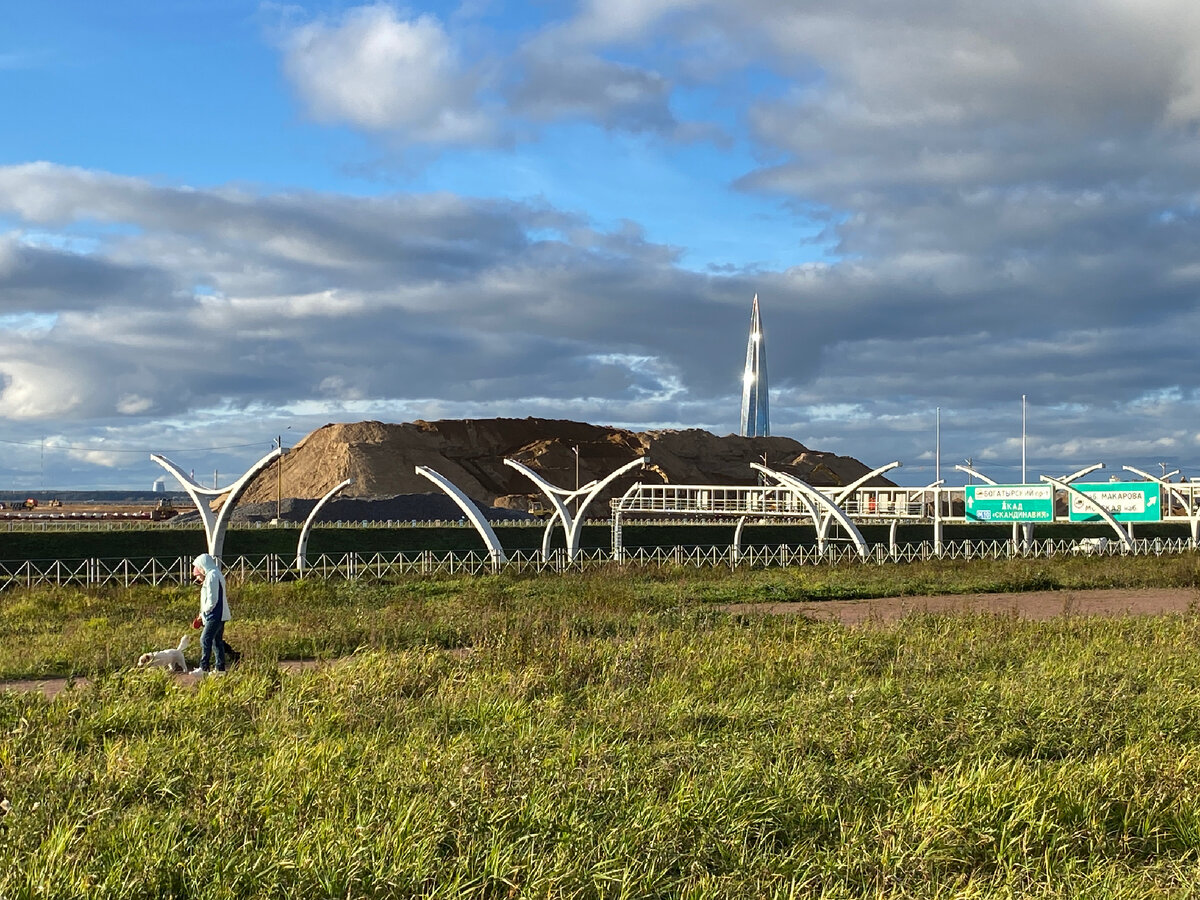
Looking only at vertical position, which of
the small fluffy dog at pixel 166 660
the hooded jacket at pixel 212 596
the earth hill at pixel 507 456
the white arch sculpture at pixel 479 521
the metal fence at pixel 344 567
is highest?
the earth hill at pixel 507 456

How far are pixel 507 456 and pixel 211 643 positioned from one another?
121 meters

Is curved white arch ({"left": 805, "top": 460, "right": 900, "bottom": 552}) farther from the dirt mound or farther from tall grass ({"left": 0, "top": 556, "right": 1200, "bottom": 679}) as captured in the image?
the dirt mound

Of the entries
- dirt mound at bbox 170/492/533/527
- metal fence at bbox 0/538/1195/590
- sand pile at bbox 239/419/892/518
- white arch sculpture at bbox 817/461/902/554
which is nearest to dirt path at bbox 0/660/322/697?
metal fence at bbox 0/538/1195/590

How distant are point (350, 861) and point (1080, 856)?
388 centimetres

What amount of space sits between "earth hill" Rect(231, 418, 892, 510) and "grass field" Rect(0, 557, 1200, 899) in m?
85.3

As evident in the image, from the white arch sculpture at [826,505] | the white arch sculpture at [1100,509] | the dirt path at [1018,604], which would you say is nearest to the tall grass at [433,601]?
the dirt path at [1018,604]

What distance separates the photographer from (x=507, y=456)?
133 m

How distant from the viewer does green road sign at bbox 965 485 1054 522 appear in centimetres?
4872

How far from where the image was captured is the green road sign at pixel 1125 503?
53.2 meters

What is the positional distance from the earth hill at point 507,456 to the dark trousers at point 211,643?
84.1 m

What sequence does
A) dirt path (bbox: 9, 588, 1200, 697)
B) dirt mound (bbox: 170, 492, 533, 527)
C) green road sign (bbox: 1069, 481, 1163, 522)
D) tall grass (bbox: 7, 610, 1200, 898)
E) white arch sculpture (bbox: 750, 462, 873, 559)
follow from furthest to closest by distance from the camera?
dirt mound (bbox: 170, 492, 533, 527) → green road sign (bbox: 1069, 481, 1163, 522) → white arch sculpture (bbox: 750, 462, 873, 559) → dirt path (bbox: 9, 588, 1200, 697) → tall grass (bbox: 7, 610, 1200, 898)

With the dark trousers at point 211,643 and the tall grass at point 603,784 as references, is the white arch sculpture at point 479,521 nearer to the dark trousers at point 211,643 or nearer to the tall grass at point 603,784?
the dark trousers at point 211,643

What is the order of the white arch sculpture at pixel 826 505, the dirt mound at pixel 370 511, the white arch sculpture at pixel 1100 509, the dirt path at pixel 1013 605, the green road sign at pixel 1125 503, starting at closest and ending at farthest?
1. the dirt path at pixel 1013 605
2. the white arch sculpture at pixel 826 505
3. the white arch sculpture at pixel 1100 509
4. the green road sign at pixel 1125 503
5. the dirt mound at pixel 370 511

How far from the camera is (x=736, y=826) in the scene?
19.9 feet
